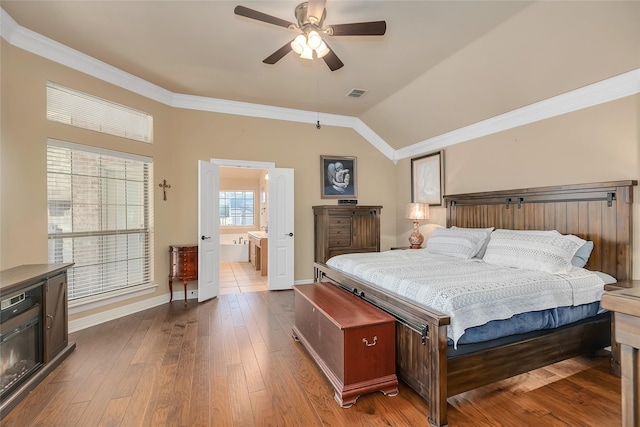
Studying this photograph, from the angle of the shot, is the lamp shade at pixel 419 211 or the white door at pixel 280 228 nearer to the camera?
the lamp shade at pixel 419 211

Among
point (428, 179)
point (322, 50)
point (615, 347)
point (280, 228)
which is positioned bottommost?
point (615, 347)

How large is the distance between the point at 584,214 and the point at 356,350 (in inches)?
106

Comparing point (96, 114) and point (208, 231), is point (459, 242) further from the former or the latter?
point (96, 114)

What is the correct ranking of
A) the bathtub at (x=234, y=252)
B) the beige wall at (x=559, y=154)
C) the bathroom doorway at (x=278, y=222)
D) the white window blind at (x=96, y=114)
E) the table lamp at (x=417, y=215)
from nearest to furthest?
1. the beige wall at (x=559, y=154)
2. the white window blind at (x=96, y=114)
3. the table lamp at (x=417, y=215)
4. the bathroom doorway at (x=278, y=222)
5. the bathtub at (x=234, y=252)

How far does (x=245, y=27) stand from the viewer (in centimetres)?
292

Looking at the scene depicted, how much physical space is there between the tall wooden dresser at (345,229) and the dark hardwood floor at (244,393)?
85.9 inches

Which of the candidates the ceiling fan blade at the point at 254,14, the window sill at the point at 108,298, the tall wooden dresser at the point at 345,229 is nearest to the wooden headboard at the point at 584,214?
the tall wooden dresser at the point at 345,229

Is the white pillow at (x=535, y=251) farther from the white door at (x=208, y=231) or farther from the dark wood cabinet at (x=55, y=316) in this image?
the dark wood cabinet at (x=55, y=316)

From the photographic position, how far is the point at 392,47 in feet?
10.6

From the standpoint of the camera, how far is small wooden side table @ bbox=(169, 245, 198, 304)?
14.0ft

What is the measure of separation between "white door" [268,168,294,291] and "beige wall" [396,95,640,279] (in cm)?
261

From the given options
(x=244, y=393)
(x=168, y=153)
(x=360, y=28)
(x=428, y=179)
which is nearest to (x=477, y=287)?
(x=244, y=393)

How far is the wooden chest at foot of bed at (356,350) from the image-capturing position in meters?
1.99

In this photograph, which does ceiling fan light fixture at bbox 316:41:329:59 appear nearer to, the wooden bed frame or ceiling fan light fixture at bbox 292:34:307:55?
ceiling fan light fixture at bbox 292:34:307:55
